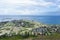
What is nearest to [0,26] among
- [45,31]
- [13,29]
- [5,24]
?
[5,24]

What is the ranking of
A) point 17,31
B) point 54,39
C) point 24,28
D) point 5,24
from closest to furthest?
point 54,39
point 17,31
point 24,28
point 5,24

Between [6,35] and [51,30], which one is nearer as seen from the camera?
[6,35]

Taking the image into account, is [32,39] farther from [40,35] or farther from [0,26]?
[0,26]

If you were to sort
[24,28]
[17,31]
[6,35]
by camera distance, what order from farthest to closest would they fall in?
[24,28] → [17,31] → [6,35]

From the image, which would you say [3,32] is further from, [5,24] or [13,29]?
[5,24]

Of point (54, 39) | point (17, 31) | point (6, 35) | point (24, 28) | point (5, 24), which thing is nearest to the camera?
point (54, 39)

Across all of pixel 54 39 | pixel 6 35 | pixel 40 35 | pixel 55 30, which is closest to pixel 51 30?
pixel 55 30

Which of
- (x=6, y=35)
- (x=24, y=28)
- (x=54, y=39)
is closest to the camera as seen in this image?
(x=54, y=39)
